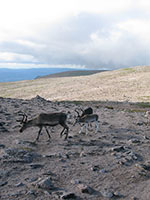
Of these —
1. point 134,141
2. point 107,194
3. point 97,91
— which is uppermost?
point 97,91

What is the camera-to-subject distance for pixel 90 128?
16.9 metres

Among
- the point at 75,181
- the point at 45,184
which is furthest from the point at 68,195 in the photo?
the point at 75,181

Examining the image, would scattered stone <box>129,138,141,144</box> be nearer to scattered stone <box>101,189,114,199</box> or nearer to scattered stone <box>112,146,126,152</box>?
scattered stone <box>112,146,126,152</box>

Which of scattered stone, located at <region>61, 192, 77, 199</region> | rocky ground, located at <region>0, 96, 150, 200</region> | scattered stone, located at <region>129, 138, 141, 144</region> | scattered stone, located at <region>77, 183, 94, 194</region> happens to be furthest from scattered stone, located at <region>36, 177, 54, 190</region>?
scattered stone, located at <region>129, 138, 141, 144</region>

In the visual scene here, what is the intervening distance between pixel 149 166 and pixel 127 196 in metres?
2.85

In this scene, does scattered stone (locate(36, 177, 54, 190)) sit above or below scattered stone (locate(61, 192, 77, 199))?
above

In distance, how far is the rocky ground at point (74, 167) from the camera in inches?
295

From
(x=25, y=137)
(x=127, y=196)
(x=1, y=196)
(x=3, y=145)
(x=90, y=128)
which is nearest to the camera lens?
(x=1, y=196)

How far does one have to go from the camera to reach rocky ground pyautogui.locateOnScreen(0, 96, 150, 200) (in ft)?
24.6

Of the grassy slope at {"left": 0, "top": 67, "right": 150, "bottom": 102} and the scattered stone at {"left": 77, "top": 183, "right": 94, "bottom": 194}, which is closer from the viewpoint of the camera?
the scattered stone at {"left": 77, "top": 183, "right": 94, "bottom": 194}

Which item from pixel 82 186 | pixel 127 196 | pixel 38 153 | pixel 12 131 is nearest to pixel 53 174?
pixel 82 186

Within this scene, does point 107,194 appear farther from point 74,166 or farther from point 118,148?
point 118,148

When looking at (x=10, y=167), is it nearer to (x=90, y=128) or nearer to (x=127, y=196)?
(x=127, y=196)

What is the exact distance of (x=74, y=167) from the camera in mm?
9438
